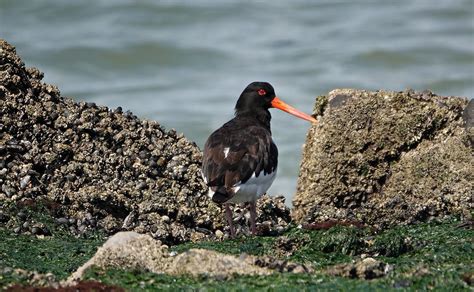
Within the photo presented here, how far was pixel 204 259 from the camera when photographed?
5.89 metres

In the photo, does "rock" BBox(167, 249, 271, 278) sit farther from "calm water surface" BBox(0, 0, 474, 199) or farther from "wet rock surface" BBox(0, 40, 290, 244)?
"calm water surface" BBox(0, 0, 474, 199)

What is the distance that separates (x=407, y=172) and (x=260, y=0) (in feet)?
59.6

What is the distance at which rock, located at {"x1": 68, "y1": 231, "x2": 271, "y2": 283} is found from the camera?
19.2 ft

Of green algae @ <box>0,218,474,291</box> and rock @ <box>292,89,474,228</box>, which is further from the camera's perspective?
rock @ <box>292,89,474,228</box>

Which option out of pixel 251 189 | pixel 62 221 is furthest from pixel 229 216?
pixel 62 221

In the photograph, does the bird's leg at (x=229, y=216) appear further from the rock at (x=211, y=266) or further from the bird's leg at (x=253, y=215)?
the rock at (x=211, y=266)

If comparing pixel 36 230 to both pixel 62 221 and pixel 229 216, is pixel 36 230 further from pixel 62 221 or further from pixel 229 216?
pixel 229 216

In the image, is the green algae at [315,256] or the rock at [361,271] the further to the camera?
the rock at [361,271]

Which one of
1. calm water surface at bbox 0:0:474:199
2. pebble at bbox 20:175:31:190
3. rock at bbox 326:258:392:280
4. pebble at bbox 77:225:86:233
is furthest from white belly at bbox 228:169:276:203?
calm water surface at bbox 0:0:474:199

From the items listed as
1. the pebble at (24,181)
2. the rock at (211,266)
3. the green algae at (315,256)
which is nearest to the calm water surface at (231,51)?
the pebble at (24,181)

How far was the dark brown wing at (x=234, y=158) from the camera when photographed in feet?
26.9

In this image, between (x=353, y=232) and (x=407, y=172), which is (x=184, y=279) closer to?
(x=353, y=232)

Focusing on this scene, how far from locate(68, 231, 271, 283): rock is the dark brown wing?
6.25ft

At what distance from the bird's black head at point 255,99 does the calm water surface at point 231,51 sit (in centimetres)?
641
